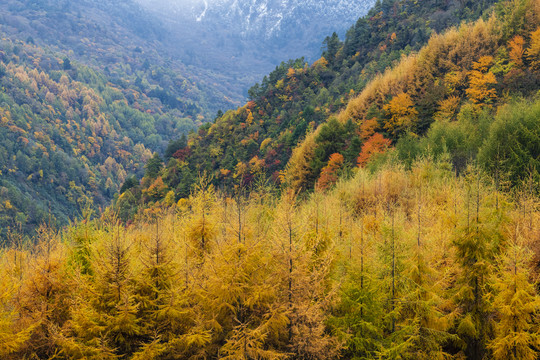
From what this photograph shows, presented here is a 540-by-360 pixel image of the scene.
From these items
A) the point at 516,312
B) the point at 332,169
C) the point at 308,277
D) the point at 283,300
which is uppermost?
the point at 332,169

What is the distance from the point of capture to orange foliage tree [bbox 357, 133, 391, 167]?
42384 mm

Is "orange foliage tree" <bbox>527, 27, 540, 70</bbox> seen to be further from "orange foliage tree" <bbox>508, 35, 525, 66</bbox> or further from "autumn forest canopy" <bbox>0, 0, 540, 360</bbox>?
"autumn forest canopy" <bbox>0, 0, 540, 360</bbox>

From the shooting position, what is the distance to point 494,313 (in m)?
13.6

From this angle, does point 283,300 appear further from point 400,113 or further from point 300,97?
point 300,97

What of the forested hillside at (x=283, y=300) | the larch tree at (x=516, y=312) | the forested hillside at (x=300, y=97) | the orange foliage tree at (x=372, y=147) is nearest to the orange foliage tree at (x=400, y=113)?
the orange foliage tree at (x=372, y=147)

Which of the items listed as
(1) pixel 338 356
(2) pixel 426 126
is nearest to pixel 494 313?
(1) pixel 338 356

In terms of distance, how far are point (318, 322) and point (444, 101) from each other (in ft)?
125

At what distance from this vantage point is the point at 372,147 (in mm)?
43250

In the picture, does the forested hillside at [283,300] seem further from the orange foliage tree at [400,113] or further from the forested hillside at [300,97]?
the forested hillside at [300,97]

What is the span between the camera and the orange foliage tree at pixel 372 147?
4238 centimetres

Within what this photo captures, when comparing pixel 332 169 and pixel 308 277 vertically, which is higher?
pixel 332 169

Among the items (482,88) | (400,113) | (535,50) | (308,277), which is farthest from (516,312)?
(535,50)

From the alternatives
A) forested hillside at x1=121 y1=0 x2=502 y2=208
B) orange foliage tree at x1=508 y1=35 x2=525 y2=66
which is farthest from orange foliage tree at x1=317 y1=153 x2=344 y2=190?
orange foliage tree at x1=508 y1=35 x2=525 y2=66

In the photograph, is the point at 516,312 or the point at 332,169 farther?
the point at 332,169
